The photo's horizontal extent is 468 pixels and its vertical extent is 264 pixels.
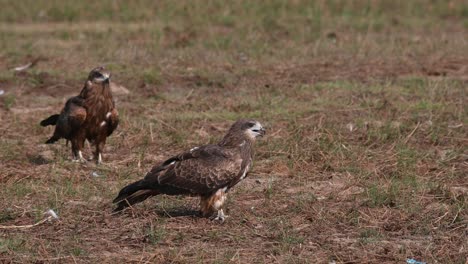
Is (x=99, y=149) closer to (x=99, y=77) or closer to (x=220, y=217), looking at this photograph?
(x=99, y=77)

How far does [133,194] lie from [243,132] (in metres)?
0.98

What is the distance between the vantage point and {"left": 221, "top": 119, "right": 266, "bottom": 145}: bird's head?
748cm

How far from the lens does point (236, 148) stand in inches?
291

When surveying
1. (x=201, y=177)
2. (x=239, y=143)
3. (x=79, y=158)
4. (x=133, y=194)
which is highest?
(x=239, y=143)

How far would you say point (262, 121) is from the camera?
10703 mm

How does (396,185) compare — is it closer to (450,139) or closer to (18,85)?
(450,139)

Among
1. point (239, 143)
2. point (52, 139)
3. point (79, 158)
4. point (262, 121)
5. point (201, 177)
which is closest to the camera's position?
point (201, 177)

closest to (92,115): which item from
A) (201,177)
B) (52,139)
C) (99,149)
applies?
(99,149)

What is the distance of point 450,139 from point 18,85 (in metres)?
5.60

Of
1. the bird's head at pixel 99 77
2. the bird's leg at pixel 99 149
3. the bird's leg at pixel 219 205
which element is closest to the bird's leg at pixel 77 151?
the bird's leg at pixel 99 149

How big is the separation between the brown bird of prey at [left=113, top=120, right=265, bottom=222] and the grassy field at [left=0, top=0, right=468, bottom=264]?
0.53 ft

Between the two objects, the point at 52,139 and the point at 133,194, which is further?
the point at 52,139

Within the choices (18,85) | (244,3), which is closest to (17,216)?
(18,85)

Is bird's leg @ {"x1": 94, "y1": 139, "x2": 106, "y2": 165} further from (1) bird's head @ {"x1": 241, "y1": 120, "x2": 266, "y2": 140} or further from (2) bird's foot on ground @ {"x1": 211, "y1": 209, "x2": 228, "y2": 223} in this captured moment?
(2) bird's foot on ground @ {"x1": 211, "y1": 209, "x2": 228, "y2": 223}
